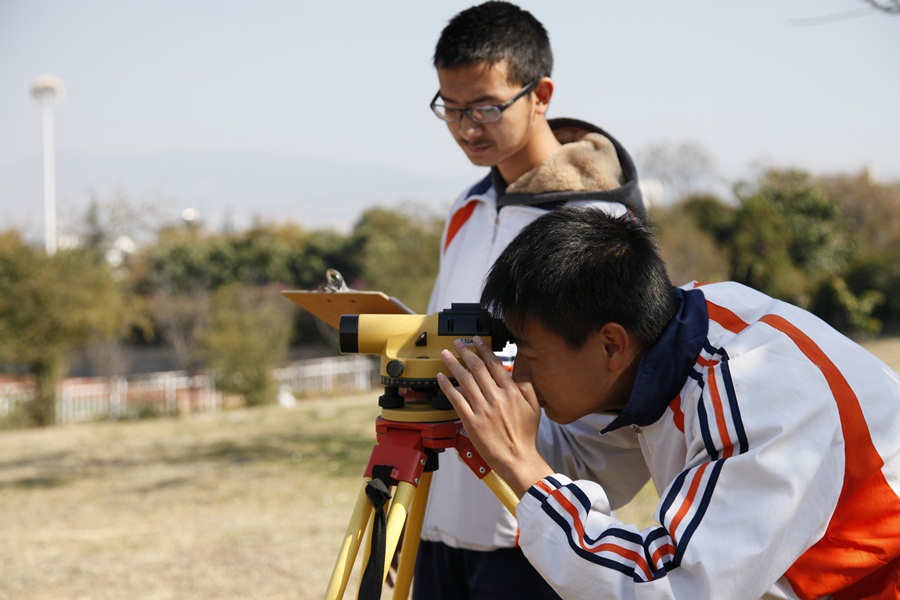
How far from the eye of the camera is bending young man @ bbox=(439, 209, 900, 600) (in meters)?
1.39

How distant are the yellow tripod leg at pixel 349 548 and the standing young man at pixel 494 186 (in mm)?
519

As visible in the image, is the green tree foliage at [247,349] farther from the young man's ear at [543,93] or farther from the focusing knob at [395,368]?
the focusing knob at [395,368]

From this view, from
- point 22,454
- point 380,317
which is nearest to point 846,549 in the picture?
point 380,317

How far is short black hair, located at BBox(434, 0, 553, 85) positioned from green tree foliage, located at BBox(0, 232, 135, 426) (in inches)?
526

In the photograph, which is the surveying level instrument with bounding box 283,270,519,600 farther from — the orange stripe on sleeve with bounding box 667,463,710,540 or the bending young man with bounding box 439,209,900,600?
the orange stripe on sleeve with bounding box 667,463,710,540

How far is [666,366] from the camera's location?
1602 millimetres

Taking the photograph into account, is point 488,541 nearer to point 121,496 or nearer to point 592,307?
point 592,307

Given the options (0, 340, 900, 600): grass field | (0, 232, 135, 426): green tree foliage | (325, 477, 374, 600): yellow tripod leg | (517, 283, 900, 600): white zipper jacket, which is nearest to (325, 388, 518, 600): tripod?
(325, 477, 374, 600): yellow tripod leg

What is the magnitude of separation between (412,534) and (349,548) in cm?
22

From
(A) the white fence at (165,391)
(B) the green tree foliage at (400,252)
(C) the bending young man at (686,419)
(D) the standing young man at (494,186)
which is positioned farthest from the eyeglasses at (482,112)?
(A) the white fence at (165,391)

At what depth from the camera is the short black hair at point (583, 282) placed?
1617mm

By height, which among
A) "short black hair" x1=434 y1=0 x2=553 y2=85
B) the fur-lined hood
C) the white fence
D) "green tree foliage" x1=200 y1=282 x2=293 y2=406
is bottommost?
the white fence

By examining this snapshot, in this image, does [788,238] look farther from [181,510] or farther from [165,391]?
[181,510]

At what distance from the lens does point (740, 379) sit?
4.83 ft
